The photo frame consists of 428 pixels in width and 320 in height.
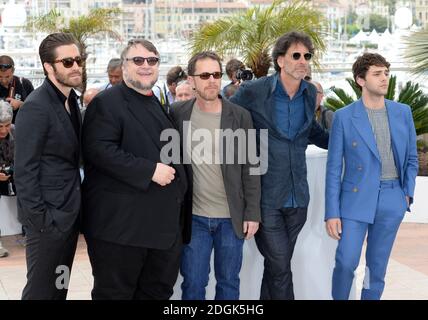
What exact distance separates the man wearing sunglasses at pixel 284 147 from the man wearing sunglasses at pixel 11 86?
368 cm

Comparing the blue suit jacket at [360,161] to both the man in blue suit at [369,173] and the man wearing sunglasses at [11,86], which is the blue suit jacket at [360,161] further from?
the man wearing sunglasses at [11,86]

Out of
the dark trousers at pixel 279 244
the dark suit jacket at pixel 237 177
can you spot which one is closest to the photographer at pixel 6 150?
the dark suit jacket at pixel 237 177

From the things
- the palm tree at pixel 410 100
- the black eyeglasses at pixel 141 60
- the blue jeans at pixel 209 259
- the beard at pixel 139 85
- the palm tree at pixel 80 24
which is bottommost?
the blue jeans at pixel 209 259

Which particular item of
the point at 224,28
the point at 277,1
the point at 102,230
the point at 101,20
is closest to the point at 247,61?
the point at 224,28

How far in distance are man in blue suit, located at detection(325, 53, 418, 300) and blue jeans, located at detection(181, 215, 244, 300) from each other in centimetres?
56

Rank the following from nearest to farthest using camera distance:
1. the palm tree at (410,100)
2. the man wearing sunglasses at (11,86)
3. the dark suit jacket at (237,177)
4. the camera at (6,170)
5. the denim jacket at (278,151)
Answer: the dark suit jacket at (237,177)
the denim jacket at (278,151)
the camera at (6,170)
the man wearing sunglasses at (11,86)
the palm tree at (410,100)

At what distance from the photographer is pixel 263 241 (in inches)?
163

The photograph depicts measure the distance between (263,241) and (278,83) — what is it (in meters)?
0.82

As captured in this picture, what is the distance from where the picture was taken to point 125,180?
3.63 m

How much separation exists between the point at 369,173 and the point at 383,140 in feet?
0.69

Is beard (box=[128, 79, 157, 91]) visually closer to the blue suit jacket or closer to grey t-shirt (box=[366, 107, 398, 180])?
the blue suit jacket

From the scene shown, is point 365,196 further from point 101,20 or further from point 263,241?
point 101,20

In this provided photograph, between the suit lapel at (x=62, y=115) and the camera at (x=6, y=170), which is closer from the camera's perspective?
the suit lapel at (x=62, y=115)

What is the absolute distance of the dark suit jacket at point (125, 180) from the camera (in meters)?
3.64
